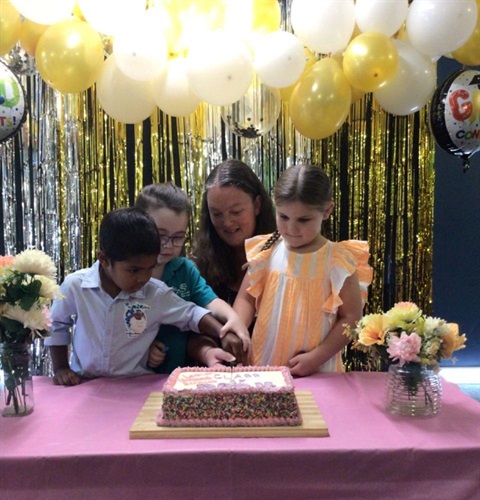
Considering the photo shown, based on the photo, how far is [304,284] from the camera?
1.95m

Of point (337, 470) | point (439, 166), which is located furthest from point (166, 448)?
point (439, 166)

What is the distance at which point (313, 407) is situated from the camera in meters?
1.49

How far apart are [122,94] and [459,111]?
4.68 ft

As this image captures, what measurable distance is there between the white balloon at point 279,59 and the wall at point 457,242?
85.9 inches

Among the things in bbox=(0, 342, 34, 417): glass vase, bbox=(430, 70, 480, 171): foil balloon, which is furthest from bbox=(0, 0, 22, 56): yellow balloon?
bbox=(430, 70, 480, 171): foil balloon

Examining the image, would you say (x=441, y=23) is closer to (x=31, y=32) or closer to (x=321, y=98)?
(x=321, y=98)

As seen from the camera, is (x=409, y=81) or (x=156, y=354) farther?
(x=409, y=81)

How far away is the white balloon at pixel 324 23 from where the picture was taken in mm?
2070

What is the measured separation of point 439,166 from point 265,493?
3.29 m

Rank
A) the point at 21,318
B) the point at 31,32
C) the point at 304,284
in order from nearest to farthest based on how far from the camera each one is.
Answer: the point at 21,318
the point at 304,284
the point at 31,32

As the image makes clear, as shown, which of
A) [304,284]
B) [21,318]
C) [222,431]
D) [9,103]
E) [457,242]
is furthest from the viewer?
[457,242]

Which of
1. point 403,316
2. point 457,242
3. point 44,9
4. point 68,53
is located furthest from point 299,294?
point 457,242

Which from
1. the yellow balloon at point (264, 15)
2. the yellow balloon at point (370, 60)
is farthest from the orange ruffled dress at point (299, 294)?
the yellow balloon at point (264, 15)

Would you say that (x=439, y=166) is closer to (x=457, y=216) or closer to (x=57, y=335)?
(x=457, y=216)
